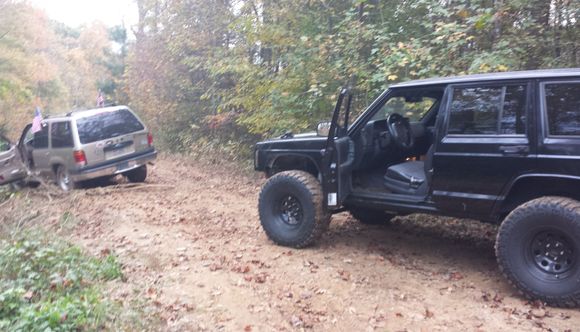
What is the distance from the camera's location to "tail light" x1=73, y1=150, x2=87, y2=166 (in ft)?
38.4

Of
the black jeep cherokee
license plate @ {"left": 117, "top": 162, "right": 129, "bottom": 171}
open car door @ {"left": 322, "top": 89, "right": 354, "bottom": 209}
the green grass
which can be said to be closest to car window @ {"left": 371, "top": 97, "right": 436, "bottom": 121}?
the black jeep cherokee

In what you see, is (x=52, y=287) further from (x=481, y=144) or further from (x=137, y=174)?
(x=137, y=174)

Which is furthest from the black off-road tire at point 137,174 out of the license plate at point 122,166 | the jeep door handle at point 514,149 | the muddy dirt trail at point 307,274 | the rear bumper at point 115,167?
the jeep door handle at point 514,149

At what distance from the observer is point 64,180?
488 inches

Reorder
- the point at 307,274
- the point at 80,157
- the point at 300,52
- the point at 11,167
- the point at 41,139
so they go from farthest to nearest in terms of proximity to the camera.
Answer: the point at 41,139 < the point at 11,167 < the point at 80,157 < the point at 300,52 < the point at 307,274

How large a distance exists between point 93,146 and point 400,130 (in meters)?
7.52

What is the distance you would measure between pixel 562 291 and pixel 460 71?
4.52 m

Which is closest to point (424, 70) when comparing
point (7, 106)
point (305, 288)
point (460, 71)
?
point (460, 71)

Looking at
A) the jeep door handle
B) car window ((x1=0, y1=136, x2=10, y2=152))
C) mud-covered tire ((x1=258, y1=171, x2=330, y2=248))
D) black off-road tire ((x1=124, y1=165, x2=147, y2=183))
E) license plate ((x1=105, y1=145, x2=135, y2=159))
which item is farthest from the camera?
car window ((x1=0, y1=136, x2=10, y2=152))

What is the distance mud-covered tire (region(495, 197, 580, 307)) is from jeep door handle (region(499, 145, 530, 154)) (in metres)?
0.45

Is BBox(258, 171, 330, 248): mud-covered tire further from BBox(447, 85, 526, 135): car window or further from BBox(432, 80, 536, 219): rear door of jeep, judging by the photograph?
BBox(447, 85, 526, 135): car window

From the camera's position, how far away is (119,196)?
439 inches

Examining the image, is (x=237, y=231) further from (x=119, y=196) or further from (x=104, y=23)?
(x=104, y=23)

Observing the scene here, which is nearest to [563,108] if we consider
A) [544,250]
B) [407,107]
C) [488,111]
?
[488,111]
